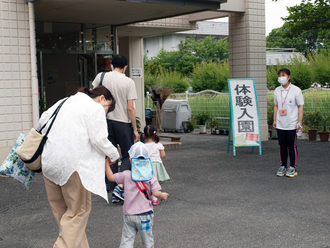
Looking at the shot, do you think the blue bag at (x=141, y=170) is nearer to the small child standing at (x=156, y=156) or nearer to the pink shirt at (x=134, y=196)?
the pink shirt at (x=134, y=196)

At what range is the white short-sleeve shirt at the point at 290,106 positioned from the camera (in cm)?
714

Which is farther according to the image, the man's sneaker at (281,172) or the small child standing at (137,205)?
the man's sneaker at (281,172)

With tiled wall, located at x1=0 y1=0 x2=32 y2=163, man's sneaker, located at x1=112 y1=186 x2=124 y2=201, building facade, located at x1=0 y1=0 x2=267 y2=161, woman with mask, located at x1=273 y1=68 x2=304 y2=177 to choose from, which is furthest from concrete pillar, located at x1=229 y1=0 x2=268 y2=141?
man's sneaker, located at x1=112 y1=186 x2=124 y2=201

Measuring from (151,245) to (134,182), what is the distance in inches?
21.4

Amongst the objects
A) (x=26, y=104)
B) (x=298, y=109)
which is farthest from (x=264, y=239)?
(x=26, y=104)

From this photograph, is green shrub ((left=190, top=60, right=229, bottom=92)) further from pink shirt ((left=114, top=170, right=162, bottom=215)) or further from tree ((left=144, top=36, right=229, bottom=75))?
pink shirt ((left=114, top=170, right=162, bottom=215))

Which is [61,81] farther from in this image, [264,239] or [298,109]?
[264,239]

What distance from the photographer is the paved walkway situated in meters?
4.28

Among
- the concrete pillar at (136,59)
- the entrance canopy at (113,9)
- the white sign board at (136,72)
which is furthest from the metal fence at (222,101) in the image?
the entrance canopy at (113,9)

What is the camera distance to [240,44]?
12.1m

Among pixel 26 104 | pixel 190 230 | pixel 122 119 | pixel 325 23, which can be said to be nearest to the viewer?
pixel 190 230

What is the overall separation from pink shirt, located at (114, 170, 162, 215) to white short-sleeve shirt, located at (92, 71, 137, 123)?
1.98 meters

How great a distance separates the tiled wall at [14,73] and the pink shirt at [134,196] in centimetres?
508

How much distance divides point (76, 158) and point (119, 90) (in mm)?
2478
